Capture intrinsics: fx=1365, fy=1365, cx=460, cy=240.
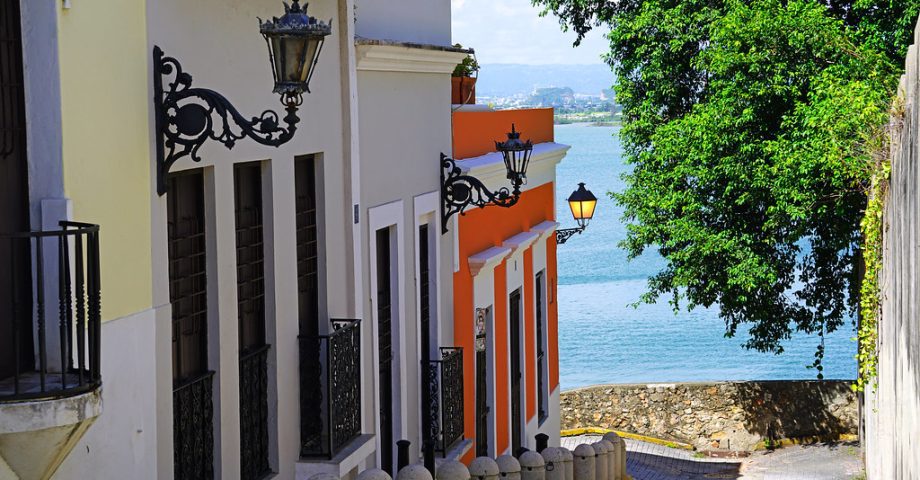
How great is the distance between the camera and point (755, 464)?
1967cm

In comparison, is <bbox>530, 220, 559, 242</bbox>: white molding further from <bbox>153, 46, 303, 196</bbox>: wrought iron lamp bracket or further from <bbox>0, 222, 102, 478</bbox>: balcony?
<bbox>0, 222, 102, 478</bbox>: balcony

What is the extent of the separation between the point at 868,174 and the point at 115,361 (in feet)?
32.2

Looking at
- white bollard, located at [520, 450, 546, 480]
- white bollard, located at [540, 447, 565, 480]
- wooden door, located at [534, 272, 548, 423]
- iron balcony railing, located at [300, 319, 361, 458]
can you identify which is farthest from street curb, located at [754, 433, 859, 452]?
iron balcony railing, located at [300, 319, 361, 458]

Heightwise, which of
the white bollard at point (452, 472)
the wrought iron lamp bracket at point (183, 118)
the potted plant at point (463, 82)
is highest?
the potted plant at point (463, 82)

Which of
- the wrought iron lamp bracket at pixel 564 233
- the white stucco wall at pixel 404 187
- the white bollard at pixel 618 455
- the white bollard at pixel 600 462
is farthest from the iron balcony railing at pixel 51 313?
the wrought iron lamp bracket at pixel 564 233

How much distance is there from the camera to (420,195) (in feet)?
38.7

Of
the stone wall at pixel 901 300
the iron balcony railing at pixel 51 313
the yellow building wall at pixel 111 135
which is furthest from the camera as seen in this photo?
the stone wall at pixel 901 300

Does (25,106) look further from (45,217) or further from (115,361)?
(115,361)

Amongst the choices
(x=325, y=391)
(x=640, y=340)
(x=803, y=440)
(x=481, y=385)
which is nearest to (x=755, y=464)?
(x=803, y=440)

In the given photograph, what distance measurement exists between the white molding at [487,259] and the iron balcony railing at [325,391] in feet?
15.0

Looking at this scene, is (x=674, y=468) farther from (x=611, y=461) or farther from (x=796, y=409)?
(x=611, y=461)

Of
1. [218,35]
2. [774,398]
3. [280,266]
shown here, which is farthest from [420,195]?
[774,398]

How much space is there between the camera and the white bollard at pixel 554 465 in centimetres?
1077

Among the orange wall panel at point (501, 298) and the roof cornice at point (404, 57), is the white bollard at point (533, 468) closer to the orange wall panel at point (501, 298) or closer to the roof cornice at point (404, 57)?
the orange wall panel at point (501, 298)
